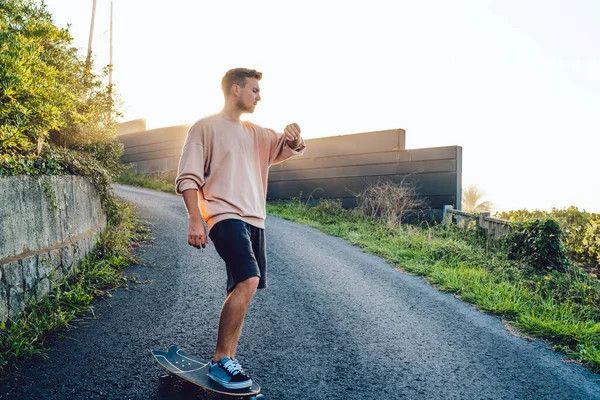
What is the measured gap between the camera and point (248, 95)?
3.00 meters

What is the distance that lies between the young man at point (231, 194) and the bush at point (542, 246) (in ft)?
19.7

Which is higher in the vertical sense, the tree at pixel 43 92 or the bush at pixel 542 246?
the tree at pixel 43 92

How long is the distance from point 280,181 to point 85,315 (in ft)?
33.6

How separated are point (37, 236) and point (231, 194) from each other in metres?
2.64

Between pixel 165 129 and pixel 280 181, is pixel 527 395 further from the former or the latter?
pixel 165 129

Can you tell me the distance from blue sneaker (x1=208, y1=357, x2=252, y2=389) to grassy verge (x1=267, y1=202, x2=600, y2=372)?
3027 mm

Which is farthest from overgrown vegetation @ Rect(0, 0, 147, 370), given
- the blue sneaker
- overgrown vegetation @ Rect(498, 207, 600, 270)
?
overgrown vegetation @ Rect(498, 207, 600, 270)

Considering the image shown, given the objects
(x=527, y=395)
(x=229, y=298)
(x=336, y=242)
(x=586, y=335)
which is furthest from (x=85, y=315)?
(x=336, y=242)

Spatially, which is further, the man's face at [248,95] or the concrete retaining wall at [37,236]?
the concrete retaining wall at [37,236]

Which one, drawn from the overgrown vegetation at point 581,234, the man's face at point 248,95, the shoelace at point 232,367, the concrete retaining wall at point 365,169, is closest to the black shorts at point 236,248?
the shoelace at point 232,367

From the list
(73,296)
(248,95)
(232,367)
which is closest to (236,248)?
(232,367)

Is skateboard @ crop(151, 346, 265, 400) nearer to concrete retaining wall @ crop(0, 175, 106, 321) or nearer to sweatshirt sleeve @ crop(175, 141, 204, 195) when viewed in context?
sweatshirt sleeve @ crop(175, 141, 204, 195)

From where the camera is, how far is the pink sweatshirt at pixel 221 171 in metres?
2.81

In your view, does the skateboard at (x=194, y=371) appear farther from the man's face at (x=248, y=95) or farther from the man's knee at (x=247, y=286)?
the man's face at (x=248, y=95)
